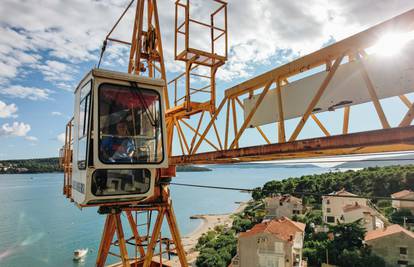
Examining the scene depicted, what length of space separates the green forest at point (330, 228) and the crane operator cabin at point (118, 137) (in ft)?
7.60

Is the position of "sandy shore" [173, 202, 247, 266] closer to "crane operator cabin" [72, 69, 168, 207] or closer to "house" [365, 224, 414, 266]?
"house" [365, 224, 414, 266]

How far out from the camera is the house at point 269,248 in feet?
72.7

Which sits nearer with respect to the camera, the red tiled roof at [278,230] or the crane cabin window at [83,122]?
the crane cabin window at [83,122]

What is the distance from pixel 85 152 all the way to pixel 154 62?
278 inches

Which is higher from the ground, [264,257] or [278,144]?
[278,144]

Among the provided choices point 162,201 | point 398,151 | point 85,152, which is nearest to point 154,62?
point 162,201

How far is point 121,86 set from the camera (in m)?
5.64

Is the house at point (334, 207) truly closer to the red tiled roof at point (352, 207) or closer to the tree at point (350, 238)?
the red tiled roof at point (352, 207)

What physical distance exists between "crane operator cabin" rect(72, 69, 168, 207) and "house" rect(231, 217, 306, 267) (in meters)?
19.5

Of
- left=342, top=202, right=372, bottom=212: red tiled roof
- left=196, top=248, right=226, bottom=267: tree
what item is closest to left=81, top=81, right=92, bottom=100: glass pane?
left=196, top=248, right=226, bottom=267: tree

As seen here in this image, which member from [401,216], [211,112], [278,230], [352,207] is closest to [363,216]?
[352,207]

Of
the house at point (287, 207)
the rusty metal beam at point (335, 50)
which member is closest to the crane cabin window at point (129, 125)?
the rusty metal beam at point (335, 50)

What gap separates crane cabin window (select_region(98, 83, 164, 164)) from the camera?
5.34 m

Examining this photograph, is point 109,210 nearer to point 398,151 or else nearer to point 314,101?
point 314,101
